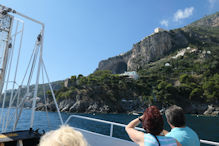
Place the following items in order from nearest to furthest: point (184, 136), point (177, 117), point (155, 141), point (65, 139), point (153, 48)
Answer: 1. point (65, 139)
2. point (155, 141)
3. point (184, 136)
4. point (177, 117)
5. point (153, 48)

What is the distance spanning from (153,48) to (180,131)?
10555 centimetres

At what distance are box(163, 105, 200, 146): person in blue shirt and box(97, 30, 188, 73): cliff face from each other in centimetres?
10174

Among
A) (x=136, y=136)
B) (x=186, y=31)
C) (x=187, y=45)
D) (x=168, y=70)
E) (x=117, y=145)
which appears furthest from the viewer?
(x=186, y=31)

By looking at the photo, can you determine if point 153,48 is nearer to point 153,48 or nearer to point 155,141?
point 153,48

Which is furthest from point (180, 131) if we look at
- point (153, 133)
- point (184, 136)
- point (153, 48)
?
point (153, 48)

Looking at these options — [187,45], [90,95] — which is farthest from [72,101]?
[187,45]

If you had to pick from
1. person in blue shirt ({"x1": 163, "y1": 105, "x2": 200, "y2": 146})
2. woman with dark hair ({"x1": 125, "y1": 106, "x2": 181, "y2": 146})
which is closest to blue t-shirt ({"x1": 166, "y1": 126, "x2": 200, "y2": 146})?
person in blue shirt ({"x1": 163, "y1": 105, "x2": 200, "y2": 146})

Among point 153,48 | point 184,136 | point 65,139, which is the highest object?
point 153,48

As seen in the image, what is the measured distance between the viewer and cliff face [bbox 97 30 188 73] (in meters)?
99.8

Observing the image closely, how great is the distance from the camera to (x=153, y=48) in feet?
334

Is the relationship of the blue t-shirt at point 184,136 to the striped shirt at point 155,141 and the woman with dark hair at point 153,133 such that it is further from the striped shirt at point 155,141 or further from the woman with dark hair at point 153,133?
the striped shirt at point 155,141

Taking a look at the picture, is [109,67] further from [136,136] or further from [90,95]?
[136,136]

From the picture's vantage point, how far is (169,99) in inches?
2183

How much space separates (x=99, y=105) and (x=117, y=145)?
53.3 meters
